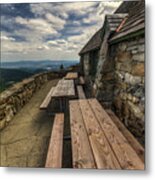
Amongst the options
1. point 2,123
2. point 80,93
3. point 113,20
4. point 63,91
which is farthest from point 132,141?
point 2,123

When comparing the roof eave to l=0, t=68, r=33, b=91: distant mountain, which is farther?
l=0, t=68, r=33, b=91: distant mountain

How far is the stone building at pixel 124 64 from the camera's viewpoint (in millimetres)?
1648

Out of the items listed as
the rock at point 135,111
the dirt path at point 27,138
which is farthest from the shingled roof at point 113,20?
the dirt path at point 27,138

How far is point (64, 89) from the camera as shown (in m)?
2.63

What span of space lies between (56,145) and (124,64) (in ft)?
2.93

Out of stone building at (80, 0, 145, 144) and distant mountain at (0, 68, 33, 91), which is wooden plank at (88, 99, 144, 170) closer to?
stone building at (80, 0, 145, 144)

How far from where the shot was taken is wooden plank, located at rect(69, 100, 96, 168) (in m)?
1.41

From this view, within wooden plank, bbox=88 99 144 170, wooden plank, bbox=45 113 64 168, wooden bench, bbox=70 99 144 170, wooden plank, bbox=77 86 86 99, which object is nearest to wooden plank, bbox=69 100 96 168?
wooden bench, bbox=70 99 144 170

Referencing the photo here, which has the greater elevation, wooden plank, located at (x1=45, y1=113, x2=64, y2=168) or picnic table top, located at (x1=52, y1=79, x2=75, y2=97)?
picnic table top, located at (x1=52, y1=79, x2=75, y2=97)

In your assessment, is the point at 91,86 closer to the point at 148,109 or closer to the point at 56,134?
the point at 56,134

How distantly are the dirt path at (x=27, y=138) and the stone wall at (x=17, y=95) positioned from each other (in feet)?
0.21

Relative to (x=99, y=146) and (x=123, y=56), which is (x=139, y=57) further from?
(x=99, y=146)

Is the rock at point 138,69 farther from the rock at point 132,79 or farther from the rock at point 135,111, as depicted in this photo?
the rock at point 135,111

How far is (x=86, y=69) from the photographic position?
8.23ft
